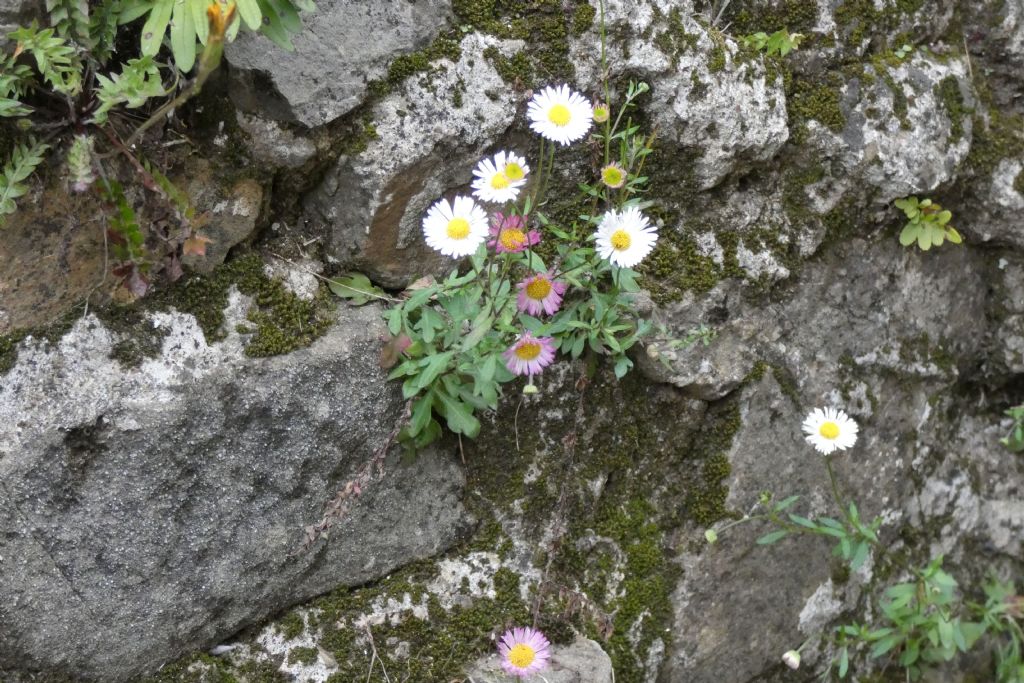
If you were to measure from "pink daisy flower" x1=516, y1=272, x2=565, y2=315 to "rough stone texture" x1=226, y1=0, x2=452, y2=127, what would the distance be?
663mm

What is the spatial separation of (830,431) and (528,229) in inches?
42.1

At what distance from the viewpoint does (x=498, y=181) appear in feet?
7.75

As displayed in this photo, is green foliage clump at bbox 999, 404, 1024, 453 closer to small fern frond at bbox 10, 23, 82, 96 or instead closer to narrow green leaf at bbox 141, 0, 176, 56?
narrow green leaf at bbox 141, 0, 176, 56

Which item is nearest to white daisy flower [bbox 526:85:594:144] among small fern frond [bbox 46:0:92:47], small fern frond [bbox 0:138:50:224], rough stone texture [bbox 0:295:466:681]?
rough stone texture [bbox 0:295:466:681]

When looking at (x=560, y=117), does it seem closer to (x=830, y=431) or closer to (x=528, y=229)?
(x=528, y=229)

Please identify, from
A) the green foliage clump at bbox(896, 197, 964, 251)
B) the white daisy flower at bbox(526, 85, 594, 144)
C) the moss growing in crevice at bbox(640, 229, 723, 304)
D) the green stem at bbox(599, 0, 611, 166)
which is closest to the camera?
the white daisy flower at bbox(526, 85, 594, 144)

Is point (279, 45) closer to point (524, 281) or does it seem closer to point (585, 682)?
point (524, 281)

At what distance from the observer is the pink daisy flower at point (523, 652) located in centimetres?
254

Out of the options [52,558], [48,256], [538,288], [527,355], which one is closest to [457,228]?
[538,288]

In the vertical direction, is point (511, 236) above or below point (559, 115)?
below

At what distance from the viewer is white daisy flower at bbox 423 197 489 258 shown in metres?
2.34

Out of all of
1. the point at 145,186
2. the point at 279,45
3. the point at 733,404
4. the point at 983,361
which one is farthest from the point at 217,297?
the point at 983,361

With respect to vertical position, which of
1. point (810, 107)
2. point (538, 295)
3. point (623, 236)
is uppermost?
point (810, 107)

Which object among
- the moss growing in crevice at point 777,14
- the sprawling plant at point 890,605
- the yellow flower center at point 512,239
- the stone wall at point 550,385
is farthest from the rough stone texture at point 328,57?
the sprawling plant at point 890,605
